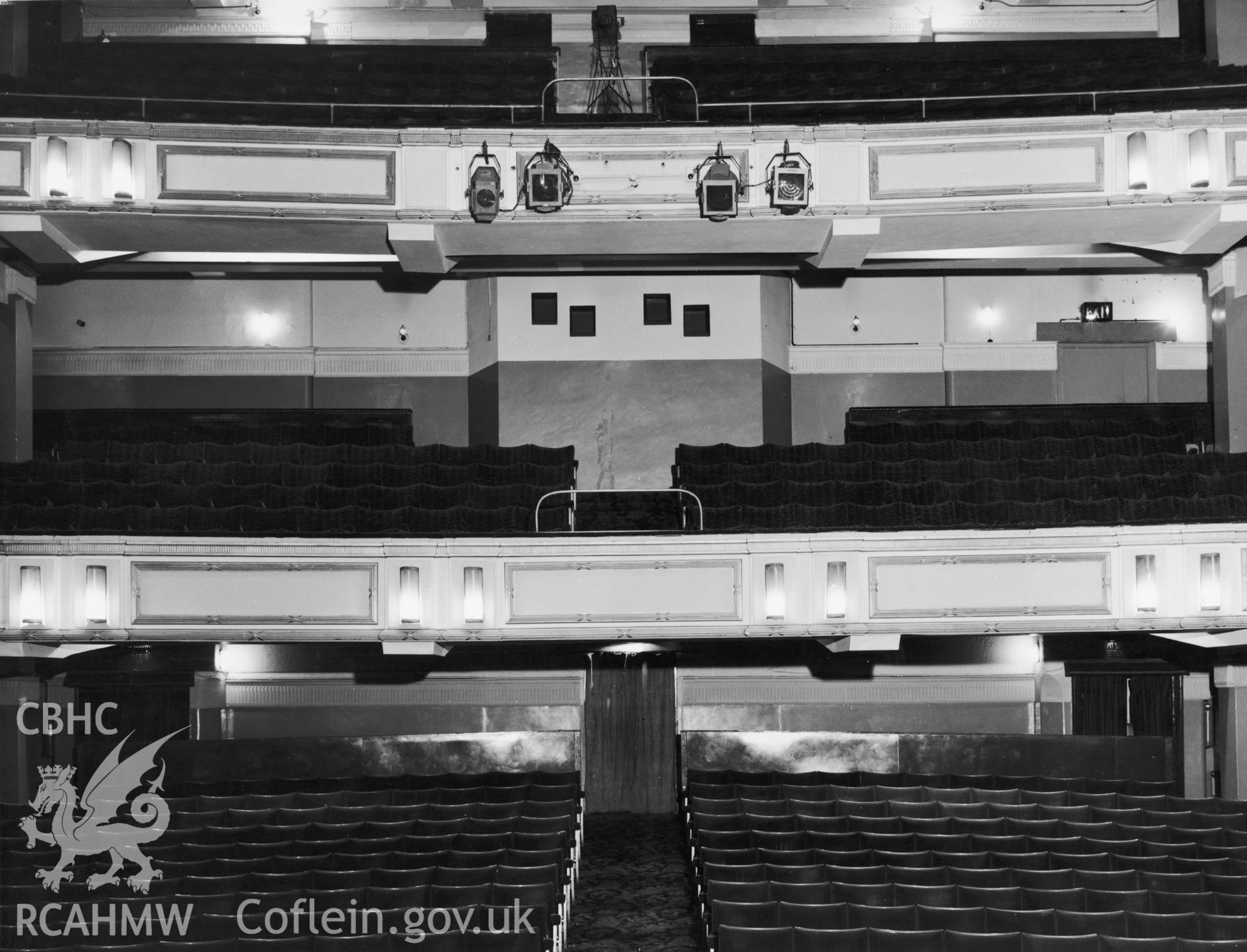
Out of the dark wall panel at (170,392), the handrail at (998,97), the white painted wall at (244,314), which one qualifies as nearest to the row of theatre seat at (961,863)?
the handrail at (998,97)

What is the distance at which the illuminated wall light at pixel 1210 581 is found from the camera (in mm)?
6617

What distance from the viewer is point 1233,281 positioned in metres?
8.12

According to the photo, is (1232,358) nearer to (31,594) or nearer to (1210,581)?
(1210,581)

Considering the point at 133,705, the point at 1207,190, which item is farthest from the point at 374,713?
the point at 1207,190

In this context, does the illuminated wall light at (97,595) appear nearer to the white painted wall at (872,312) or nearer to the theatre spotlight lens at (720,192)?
the theatre spotlight lens at (720,192)

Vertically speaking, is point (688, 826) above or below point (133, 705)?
below

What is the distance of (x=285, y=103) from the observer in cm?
758

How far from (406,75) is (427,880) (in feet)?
18.6

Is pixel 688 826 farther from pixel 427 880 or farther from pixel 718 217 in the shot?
pixel 718 217

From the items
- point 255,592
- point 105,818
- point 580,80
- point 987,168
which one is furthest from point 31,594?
point 987,168

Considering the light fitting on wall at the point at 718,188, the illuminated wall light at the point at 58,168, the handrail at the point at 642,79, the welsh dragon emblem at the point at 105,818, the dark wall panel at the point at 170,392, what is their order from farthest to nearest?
the dark wall panel at the point at 170,392, the handrail at the point at 642,79, the light fitting on wall at the point at 718,188, the illuminated wall light at the point at 58,168, the welsh dragon emblem at the point at 105,818

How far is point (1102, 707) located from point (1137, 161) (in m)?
3.57

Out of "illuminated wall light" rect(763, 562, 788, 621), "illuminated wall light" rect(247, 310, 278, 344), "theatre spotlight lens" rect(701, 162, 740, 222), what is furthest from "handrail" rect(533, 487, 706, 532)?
"illuminated wall light" rect(247, 310, 278, 344)

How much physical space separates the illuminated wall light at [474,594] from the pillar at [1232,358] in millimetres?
4889
